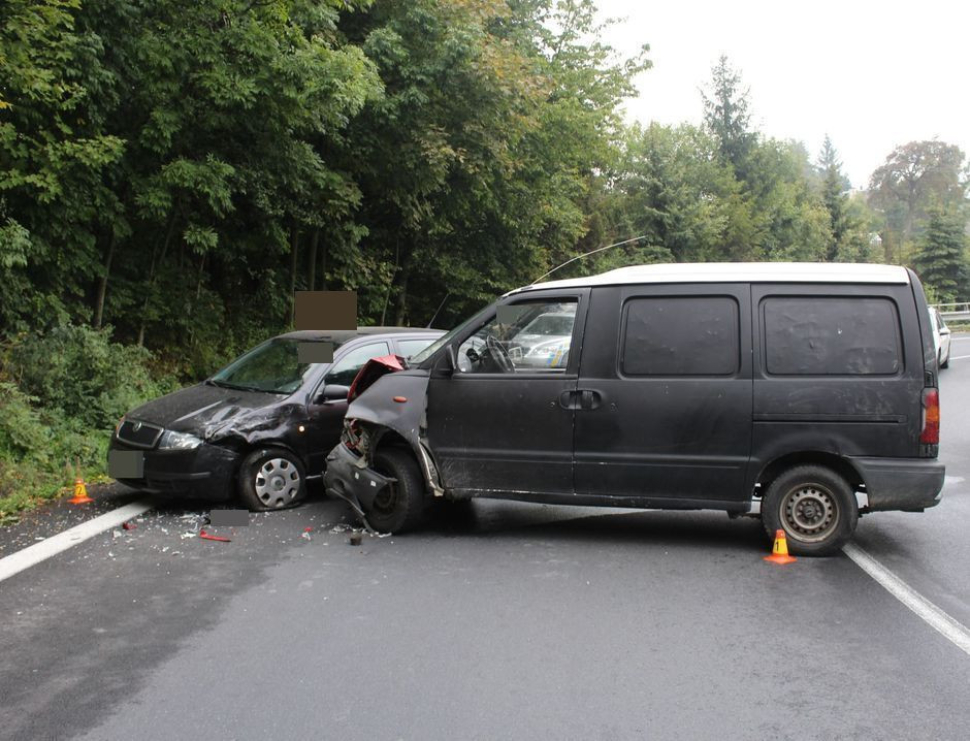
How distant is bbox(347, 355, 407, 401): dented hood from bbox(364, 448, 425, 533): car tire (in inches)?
26.0

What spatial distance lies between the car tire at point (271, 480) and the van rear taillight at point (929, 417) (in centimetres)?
505

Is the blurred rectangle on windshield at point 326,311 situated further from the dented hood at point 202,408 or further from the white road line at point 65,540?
the white road line at point 65,540

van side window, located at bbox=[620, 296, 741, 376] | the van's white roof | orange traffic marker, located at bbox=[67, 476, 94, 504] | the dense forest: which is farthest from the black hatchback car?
van side window, located at bbox=[620, 296, 741, 376]

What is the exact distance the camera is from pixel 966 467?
1008 cm

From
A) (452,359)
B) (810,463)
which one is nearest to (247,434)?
(452,359)

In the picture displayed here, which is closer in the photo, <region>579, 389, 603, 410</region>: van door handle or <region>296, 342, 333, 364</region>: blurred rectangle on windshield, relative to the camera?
<region>579, 389, 603, 410</region>: van door handle

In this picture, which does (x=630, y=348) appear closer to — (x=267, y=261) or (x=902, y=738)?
(x=902, y=738)

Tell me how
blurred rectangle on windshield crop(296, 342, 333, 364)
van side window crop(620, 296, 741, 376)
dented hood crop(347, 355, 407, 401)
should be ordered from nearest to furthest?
van side window crop(620, 296, 741, 376), dented hood crop(347, 355, 407, 401), blurred rectangle on windshield crop(296, 342, 333, 364)

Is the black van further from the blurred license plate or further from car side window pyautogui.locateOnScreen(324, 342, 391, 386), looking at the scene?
the blurred license plate

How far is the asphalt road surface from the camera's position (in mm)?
3840

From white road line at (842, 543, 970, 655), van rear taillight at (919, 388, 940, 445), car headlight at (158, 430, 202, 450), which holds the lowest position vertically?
white road line at (842, 543, 970, 655)

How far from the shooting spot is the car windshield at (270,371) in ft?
27.8

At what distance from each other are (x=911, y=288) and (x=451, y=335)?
3.43 meters

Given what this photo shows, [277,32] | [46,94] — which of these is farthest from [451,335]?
[277,32]
